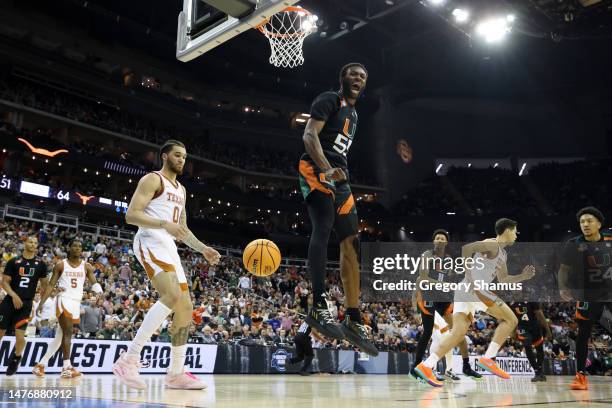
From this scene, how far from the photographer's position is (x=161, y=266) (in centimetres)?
483

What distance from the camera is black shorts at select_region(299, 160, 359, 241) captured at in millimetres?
4281

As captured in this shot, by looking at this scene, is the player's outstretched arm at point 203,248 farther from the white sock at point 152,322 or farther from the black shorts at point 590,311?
the black shorts at point 590,311

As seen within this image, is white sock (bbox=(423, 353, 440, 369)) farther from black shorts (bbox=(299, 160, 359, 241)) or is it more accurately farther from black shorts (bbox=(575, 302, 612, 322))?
black shorts (bbox=(299, 160, 359, 241))

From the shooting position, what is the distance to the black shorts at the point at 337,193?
169 inches

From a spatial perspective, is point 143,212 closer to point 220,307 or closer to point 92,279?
point 92,279

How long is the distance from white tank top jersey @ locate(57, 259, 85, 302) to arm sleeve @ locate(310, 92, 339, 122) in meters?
5.57

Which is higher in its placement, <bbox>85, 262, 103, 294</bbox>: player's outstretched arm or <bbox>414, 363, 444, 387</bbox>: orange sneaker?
<bbox>85, 262, 103, 294</bbox>: player's outstretched arm

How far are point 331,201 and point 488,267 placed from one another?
12.3ft

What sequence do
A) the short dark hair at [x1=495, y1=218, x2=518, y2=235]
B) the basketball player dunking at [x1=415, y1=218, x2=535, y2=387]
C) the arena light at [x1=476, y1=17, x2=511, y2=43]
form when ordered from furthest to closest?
the arena light at [x1=476, y1=17, x2=511, y2=43] < the short dark hair at [x1=495, y1=218, x2=518, y2=235] < the basketball player dunking at [x1=415, y1=218, x2=535, y2=387]

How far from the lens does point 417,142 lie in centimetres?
3878

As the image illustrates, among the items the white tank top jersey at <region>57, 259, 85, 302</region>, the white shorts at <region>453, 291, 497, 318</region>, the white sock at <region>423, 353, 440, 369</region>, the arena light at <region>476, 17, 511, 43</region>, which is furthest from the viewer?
the arena light at <region>476, 17, 511, 43</region>

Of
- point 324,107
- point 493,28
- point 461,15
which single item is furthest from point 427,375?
point 461,15

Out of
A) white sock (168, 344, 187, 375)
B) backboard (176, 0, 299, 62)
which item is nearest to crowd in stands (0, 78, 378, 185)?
backboard (176, 0, 299, 62)

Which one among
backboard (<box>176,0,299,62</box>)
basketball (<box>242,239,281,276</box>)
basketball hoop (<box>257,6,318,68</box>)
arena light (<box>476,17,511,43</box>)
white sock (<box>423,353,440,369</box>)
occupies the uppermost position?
A: arena light (<box>476,17,511,43</box>)
